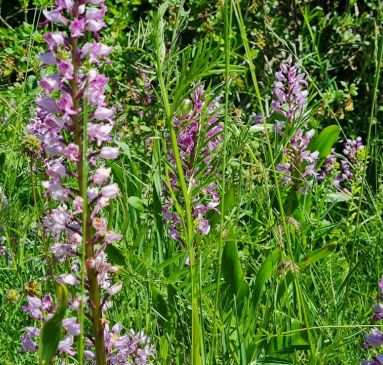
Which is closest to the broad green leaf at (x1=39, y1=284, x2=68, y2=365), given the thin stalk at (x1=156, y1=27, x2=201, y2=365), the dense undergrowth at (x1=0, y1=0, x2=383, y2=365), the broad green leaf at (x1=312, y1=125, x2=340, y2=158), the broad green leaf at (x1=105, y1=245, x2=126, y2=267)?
the dense undergrowth at (x1=0, y1=0, x2=383, y2=365)

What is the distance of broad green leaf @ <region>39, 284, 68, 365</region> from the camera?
3.38ft

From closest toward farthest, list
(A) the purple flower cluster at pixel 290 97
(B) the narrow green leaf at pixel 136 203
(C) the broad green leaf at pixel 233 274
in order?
(C) the broad green leaf at pixel 233 274
(B) the narrow green leaf at pixel 136 203
(A) the purple flower cluster at pixel 290 97

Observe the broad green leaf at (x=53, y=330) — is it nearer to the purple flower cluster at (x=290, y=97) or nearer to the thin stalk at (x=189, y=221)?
the thin stalk at (x=189, y=221)

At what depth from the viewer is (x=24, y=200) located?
11.0 feet

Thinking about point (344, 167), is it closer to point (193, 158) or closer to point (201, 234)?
point (201, 234)

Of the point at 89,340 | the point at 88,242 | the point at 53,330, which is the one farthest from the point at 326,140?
the point at 53,330

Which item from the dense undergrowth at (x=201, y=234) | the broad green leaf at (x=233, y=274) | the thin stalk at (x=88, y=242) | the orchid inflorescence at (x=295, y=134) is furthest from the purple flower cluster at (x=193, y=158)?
the thin stalk at (x=88, y=242)

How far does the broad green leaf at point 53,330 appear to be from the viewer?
3.38 feet

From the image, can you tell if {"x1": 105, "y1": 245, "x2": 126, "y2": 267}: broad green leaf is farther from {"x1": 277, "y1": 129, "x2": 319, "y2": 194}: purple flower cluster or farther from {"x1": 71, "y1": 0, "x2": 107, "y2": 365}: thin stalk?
{"x1": 277, "y1": 129, "x2": 319, "y2": 194}: purple flower cluster

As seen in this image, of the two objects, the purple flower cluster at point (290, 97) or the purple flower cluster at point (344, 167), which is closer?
the purple flower cluster at point (290, 97)

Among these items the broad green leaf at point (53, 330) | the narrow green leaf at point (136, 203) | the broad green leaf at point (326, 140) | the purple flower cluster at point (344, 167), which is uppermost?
the broad green leaf at point (53, 330)

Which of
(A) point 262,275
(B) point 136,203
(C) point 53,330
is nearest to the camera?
(C) point 53,330

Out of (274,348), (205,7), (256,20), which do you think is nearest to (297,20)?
(256,20)

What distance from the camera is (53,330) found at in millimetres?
1060
